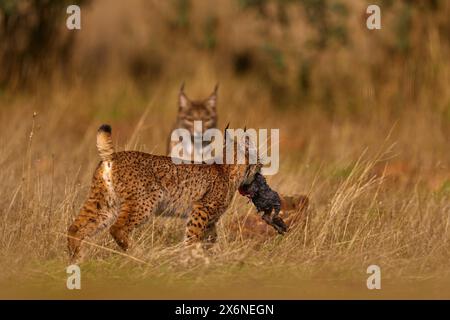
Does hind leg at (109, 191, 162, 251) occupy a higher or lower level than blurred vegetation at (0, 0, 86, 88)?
lower

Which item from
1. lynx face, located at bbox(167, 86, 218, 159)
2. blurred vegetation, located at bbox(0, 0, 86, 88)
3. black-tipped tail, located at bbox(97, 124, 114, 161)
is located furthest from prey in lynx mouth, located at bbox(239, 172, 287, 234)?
blurred vegetation, located at bbox(0, 0, 86, 88)

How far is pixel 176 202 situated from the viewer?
7.87 metres

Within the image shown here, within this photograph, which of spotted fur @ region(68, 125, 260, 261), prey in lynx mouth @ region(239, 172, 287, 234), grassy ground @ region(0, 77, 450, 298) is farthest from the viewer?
prey in lynx mouth @ region(239, 172, 287, 234)

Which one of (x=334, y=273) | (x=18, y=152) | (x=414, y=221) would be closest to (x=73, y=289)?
(x=334, y=273)

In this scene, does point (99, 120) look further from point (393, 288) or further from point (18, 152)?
point (393, 288)

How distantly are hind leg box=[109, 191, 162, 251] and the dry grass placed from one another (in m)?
0.12

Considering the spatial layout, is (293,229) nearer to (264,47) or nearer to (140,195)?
(140,195)

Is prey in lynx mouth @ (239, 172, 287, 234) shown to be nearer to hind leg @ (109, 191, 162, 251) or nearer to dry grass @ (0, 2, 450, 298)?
dry grass @ (0, 2, 450, 298)

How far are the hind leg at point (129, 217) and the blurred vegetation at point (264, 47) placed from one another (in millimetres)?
6378

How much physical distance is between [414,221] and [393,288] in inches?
58.1

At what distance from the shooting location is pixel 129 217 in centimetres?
745

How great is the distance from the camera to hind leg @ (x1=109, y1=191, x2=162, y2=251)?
7377 mm

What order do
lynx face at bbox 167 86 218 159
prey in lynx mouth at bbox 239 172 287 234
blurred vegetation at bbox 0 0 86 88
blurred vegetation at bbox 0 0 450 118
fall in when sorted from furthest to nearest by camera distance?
blurred vegetation at bbox 0 0 86 88
blurred vegetation at bbox 0 0 450 118
lynx face at bbox 167 86 218 159
prey in lynx mouth at bbox 239 172 287 234
